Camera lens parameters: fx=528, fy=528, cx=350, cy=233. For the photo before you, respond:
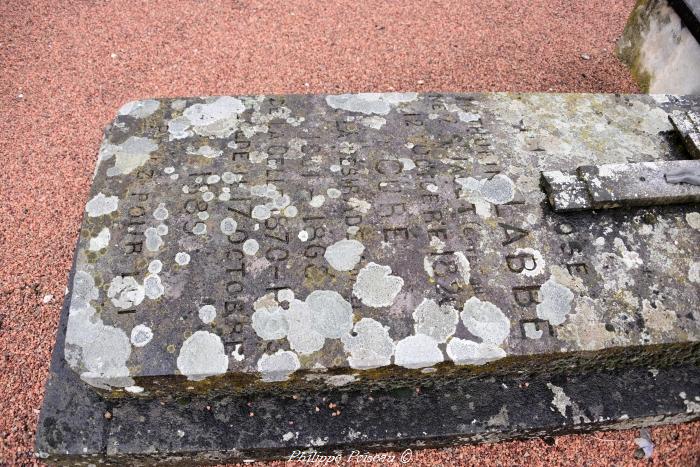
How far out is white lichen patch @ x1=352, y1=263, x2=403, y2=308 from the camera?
9.20 ft

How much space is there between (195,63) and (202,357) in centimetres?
374

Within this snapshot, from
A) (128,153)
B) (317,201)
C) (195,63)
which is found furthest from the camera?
(195,63)

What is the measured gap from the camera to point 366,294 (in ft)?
9.25

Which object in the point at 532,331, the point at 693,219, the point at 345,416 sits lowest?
the point at 345,416

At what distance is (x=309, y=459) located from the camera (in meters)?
3.08

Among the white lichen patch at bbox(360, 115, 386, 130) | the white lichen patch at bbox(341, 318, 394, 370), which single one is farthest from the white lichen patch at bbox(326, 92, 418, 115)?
the white lichen patch at bbox(341, 318, 394, 370)

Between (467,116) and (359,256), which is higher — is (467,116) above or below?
above

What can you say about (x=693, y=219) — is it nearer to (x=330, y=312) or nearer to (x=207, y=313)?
(x=330, y=312)

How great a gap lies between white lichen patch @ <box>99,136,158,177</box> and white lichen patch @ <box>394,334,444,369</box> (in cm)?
198

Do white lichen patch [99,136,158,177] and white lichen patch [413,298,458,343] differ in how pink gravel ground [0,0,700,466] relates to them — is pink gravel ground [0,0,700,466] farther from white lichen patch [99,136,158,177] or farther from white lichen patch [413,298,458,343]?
white lichen patch [413,298,458,343]

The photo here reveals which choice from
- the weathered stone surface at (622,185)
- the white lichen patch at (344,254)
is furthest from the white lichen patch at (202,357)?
the weathered stone surface at (622,185)

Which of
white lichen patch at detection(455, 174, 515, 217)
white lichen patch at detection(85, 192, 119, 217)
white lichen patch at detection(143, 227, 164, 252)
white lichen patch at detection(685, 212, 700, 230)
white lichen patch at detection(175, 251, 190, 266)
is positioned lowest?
white lichen patch at detection(175, 251, 190, 266)

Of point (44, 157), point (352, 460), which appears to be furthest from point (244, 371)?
point (44, 157)

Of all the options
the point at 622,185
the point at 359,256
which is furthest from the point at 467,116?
the point at 359,256
